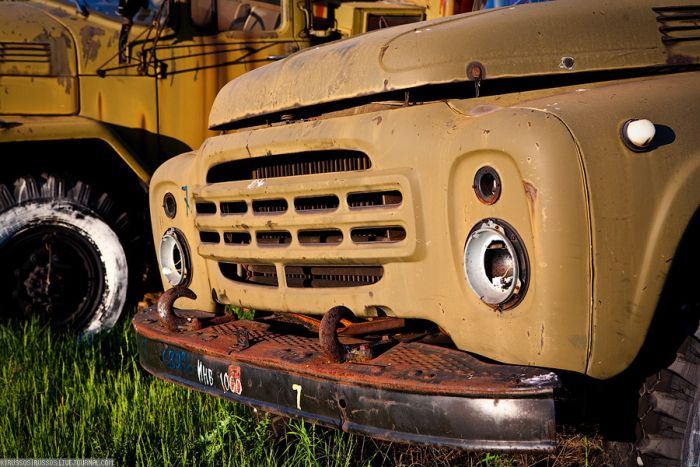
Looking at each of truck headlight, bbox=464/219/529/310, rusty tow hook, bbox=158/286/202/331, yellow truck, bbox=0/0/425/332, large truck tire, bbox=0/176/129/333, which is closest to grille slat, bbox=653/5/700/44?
truck headlight, bbox=464/219/529/310

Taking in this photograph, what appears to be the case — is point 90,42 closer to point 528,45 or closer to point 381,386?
point 528,45

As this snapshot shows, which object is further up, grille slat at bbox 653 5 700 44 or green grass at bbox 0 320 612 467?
grille slat at bbox 653 5 700 44

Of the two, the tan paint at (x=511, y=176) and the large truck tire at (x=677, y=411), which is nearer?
the tan paint at (x=511, y=176)

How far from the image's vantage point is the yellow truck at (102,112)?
5641 mm

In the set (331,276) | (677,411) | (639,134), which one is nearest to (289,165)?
(331,276)

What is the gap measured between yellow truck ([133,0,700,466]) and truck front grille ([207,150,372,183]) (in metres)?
0.01

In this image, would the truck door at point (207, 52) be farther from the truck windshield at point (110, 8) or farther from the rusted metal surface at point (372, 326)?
the rusted metal surface at point (372, 326)

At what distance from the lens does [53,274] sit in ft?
18.6

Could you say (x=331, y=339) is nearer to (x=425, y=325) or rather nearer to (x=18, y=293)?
(x=425, y=325)

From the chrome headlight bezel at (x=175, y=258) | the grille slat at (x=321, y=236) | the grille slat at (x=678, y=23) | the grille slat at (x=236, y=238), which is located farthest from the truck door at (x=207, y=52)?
the grille slat at (x=678, y=23)

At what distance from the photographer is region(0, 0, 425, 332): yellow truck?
18.5 feet

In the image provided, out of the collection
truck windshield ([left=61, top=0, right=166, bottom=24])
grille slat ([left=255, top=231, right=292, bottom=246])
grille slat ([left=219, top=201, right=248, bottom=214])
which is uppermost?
truck windshield ([left=61, top=0, right=166, bottom=24])

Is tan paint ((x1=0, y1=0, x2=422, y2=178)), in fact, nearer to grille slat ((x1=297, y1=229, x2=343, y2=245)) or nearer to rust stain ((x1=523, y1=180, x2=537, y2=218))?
grille slat ((x1=297, y1=229, x2=343, y2=245))

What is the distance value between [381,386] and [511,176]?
71 cm
